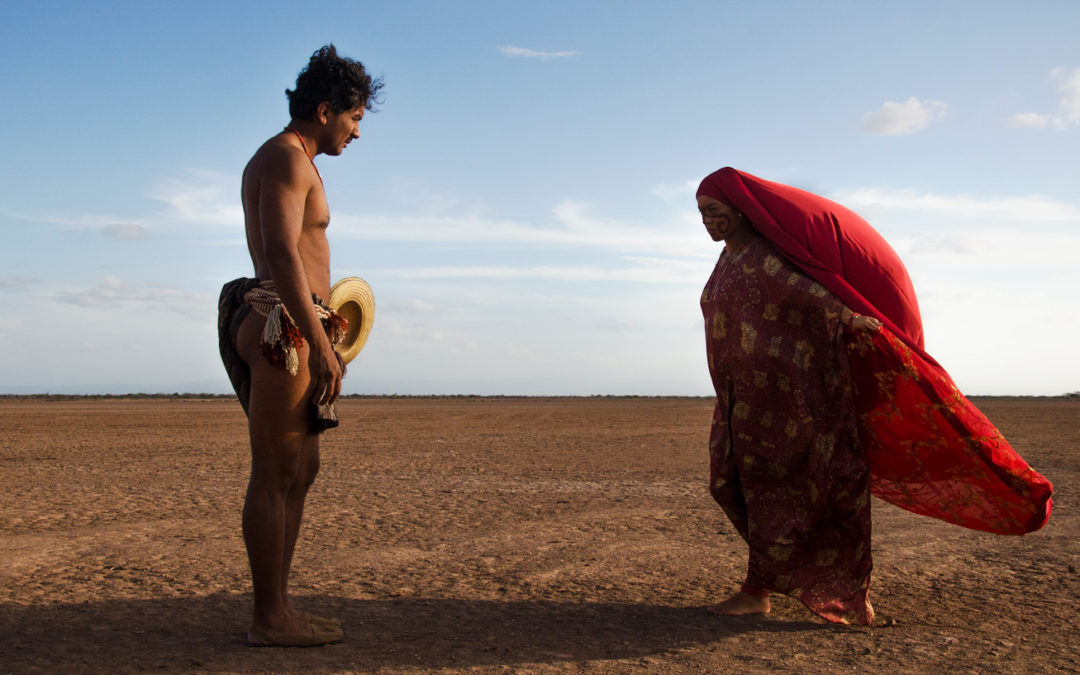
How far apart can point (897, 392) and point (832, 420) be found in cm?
32

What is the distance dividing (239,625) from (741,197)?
3047 mm

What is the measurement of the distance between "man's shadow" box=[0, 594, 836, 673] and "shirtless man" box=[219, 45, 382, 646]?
0.22 metres

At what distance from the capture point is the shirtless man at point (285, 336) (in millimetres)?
3240

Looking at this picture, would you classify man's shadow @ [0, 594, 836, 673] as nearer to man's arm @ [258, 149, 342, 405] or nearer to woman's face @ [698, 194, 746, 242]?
man's arm @ [258, 149, 342, 405]

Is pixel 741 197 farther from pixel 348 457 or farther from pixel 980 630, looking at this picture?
pixel 348 457

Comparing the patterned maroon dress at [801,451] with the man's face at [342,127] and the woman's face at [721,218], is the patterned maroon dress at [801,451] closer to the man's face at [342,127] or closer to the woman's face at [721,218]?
the woman's face at [721,218]

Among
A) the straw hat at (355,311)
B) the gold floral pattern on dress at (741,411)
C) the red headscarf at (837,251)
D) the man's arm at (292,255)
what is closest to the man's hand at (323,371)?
the man's arm at (292,255)

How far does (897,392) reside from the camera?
13.1 feet

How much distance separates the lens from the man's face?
3.58 m

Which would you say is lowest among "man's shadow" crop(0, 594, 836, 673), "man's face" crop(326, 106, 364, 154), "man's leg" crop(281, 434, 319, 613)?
"man's shadow" crop(0, 594, 836, 673)

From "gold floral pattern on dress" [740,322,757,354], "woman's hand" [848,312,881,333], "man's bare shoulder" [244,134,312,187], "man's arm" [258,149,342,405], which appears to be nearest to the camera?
"man's arm" [258,149,342,405]

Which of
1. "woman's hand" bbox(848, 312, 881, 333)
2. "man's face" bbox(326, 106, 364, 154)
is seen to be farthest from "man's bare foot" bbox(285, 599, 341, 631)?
"woman's hand" bbox(848, 312, 881, 333)

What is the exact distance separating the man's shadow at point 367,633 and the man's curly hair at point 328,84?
2164 mm

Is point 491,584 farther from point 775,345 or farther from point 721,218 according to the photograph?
point 721,218
